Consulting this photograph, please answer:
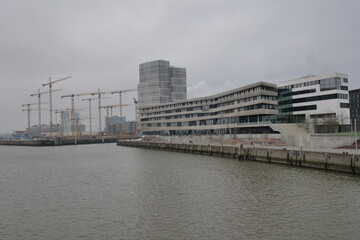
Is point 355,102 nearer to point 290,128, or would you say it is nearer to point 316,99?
point 316,99

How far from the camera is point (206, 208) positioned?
29.2 meters

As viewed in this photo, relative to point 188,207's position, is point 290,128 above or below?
above

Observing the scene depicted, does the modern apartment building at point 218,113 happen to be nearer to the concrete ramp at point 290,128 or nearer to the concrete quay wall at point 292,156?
the concrete ramp at point 290,128

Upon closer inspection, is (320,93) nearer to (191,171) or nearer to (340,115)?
(340,115)

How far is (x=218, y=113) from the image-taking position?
12725cm

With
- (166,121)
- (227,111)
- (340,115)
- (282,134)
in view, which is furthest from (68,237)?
(166,121)

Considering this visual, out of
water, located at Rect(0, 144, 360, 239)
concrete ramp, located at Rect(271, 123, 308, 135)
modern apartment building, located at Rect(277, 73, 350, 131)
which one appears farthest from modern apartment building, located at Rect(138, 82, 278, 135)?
water, located at Rect(0, 144, 360, 239)

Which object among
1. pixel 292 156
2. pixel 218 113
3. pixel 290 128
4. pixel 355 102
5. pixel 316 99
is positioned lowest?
pixel 292 156

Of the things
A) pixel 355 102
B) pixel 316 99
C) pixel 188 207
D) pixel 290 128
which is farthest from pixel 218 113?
pixel 188 207

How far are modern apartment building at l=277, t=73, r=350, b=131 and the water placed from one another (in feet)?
169

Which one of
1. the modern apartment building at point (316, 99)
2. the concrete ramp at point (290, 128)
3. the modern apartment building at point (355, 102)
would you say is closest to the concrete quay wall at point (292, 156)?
the concrete ramp at point (290, 128)

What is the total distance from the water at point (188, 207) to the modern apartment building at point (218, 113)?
58.2 m

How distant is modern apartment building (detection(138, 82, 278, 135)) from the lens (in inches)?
4099

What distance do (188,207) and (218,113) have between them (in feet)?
325
